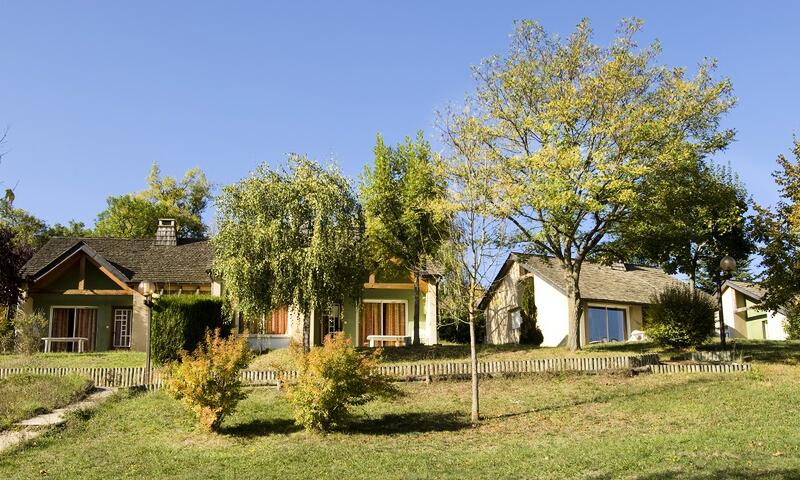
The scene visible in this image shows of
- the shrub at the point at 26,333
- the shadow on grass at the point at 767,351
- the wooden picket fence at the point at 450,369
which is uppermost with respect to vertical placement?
the shrub at the point at 26,333

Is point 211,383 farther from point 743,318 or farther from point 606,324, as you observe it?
point 743,318

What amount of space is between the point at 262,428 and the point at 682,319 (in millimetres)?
15847

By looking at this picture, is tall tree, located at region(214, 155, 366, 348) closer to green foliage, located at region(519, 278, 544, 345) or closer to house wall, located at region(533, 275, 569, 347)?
green foliage, located at region(519, 278, 544, 345)

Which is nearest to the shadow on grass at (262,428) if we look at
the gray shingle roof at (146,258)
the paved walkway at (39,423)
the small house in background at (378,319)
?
the paved walkway at (39,423)

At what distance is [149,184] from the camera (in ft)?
183

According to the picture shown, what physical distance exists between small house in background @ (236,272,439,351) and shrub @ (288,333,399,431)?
14.6 m

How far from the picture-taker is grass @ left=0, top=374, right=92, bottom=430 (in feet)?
57.3

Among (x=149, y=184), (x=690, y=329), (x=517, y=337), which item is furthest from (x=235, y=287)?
(x=149, y=184)

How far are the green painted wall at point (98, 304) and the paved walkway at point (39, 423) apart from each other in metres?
14.2

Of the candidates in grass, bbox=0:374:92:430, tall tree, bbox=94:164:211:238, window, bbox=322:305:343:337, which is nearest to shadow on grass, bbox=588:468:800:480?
grass, bbox=0:374:92:430

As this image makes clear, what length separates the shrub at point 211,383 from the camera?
15812 mm

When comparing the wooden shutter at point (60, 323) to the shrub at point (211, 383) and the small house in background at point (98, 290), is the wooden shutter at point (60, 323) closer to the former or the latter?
the small house in background at point (98, 290)

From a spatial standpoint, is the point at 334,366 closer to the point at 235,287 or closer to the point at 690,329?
the point at 235,287

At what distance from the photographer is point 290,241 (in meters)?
24.1
